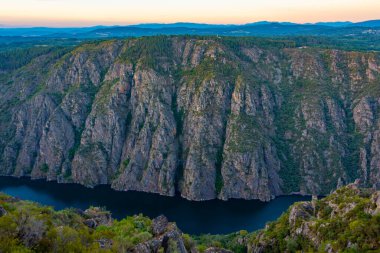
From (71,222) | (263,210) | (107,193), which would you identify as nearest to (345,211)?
(71,222)

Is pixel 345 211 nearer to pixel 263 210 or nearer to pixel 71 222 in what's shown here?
pixel 71 222

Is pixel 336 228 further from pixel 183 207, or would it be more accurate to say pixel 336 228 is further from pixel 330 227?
pixel 183 207

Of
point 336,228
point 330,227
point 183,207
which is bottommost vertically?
point 183,207

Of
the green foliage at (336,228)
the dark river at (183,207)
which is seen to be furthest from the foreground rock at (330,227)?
the dark river at (183,207)

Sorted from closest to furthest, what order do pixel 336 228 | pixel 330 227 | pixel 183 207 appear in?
pixel 336 228, pixel 330 227, pixel 183 207

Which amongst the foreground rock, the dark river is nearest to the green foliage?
the foreground rock

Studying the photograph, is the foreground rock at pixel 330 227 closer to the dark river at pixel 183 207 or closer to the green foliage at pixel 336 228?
the green foliage at pixel 336 228

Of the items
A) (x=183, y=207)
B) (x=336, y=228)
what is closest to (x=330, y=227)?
(x=336, y=228)

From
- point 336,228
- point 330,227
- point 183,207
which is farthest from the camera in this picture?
point 183,207
